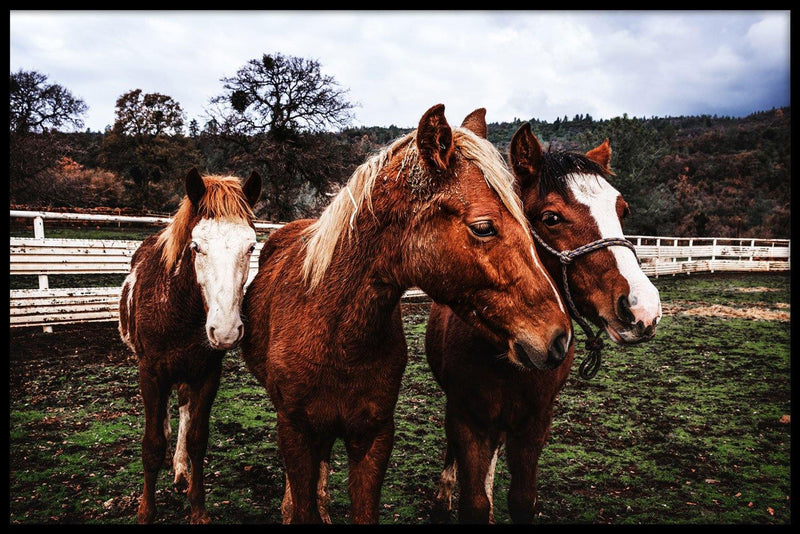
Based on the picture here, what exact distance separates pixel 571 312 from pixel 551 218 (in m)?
0.55

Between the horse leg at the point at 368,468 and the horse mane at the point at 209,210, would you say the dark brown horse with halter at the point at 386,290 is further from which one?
the horse mane at the point at 209,210

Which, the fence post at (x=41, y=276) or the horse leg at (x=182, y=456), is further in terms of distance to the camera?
the fence post at (x=41, y=276)

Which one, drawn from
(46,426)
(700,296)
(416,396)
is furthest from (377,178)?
(700,296)

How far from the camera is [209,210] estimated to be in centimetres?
275

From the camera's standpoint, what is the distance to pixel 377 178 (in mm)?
2029

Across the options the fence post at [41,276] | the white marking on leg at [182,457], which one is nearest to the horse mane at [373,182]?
the white marking on leg at [182,457]

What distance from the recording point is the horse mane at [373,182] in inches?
72.4

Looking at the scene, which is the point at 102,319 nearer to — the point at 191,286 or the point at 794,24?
the point at 191,286

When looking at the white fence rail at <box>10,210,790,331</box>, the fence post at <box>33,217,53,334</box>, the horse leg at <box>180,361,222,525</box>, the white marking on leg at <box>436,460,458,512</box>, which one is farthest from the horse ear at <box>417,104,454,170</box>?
the fence post at <box>33,217,53,334</box>

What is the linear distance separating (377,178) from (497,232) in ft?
2.16

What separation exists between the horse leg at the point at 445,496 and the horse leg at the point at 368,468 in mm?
1385

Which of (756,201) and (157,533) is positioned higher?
(756,201)

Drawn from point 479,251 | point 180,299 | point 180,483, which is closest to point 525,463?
point 479,251

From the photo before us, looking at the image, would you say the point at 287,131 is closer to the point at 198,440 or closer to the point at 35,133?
the point at 35,133
